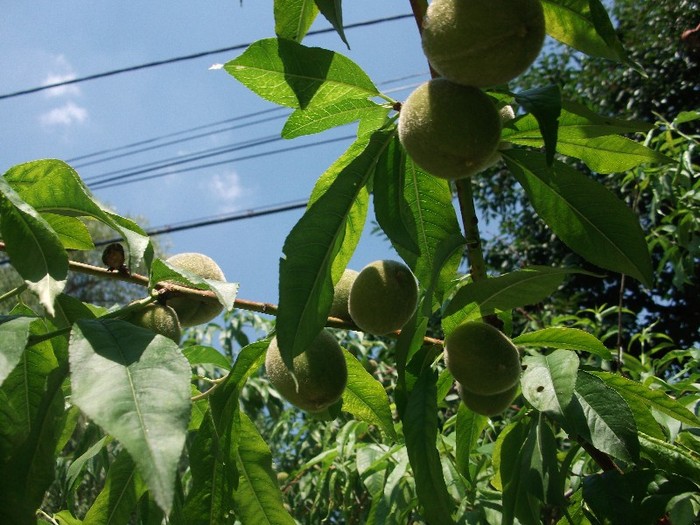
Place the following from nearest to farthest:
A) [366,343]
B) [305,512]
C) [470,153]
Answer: [470,153] < [305,512] < [366,343]

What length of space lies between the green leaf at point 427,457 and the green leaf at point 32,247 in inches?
25.0

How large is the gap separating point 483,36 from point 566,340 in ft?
2.41

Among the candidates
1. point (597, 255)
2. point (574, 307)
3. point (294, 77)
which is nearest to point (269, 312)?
point (294, 77)

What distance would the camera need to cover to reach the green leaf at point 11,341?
0.95 m

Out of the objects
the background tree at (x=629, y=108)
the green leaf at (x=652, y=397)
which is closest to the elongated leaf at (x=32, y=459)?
the green leaf at (x=652, y=397)

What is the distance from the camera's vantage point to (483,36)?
1123 mm

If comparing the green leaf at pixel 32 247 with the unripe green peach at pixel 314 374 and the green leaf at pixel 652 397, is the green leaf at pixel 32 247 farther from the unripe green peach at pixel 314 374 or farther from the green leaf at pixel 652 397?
Answer: the green leaf at pixel 652 397

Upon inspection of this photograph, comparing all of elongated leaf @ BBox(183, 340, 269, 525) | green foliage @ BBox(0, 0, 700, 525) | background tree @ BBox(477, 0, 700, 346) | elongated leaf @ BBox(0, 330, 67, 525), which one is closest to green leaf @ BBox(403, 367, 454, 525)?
green foliage @ BBox(0, 0, 700, 525)

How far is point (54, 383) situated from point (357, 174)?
613 mm

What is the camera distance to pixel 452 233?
139 cm

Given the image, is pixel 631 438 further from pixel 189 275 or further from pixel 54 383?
pixel 54 383

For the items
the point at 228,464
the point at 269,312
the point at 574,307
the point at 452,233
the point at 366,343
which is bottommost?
the point at 574,307

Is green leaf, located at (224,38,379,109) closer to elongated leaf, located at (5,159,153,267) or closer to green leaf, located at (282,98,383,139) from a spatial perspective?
green leaf, located at (282,98,383,139)

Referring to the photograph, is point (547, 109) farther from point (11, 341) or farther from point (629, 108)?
point (629, 108)
